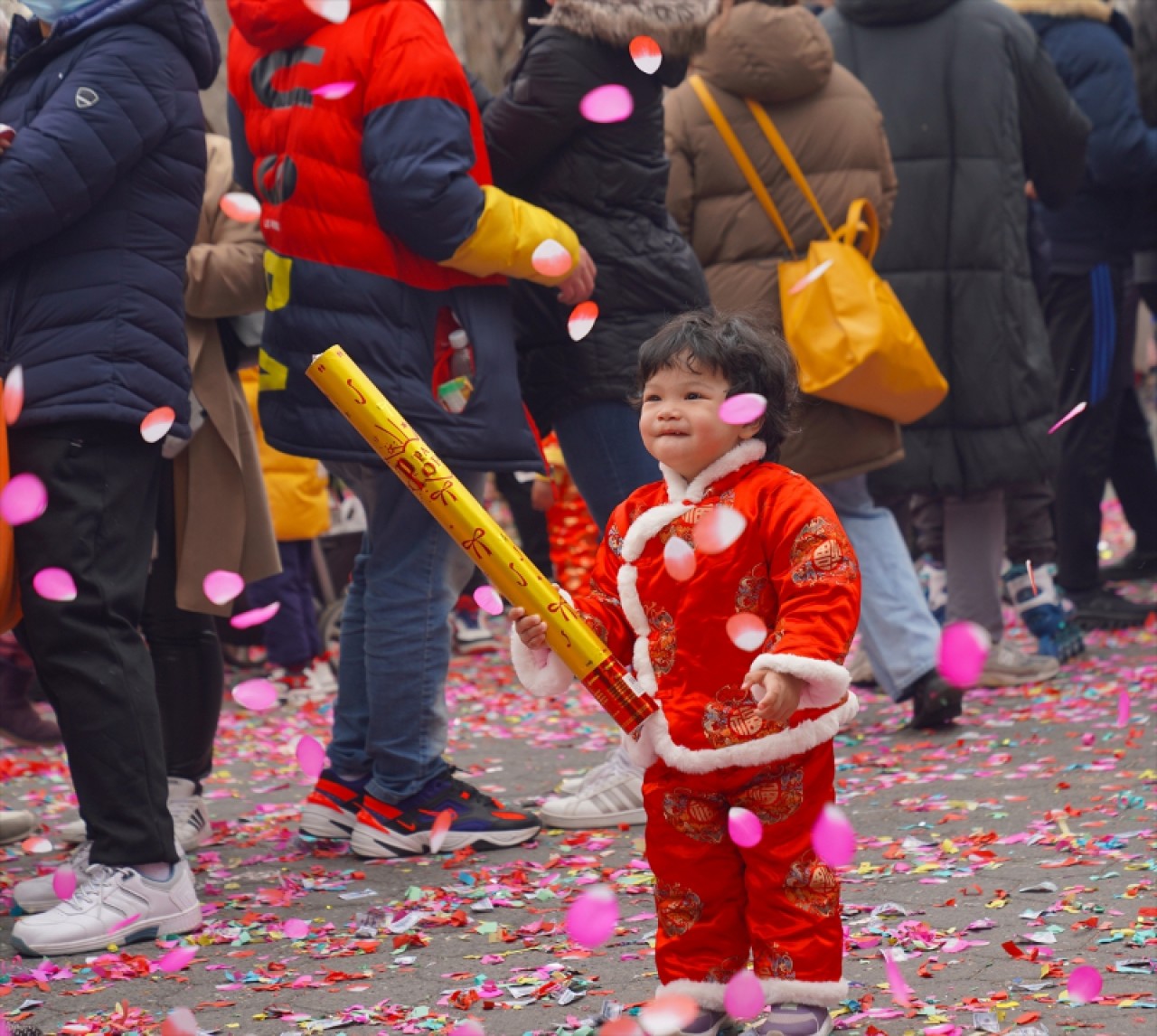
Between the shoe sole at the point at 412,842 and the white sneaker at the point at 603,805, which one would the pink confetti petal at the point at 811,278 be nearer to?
the white sneaker at the point at 603,805

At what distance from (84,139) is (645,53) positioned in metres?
1.37

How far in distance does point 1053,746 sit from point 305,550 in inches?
133

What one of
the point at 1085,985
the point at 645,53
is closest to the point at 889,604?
the point at 645,53

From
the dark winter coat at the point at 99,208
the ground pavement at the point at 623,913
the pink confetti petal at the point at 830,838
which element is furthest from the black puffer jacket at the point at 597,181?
the pink confetti petal at the point at 830,838

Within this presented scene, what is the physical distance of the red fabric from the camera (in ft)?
9.11

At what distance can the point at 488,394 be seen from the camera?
13.3ft

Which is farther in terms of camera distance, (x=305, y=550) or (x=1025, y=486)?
(x=305, y=550)

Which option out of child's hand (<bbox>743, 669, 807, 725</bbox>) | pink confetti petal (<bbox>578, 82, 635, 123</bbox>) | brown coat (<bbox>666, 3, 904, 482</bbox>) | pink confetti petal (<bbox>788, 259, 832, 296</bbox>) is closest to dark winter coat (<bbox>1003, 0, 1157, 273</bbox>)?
brown coat (<bbox>666, 3, 904, 482</bbox>)

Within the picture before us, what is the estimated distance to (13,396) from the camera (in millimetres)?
3502

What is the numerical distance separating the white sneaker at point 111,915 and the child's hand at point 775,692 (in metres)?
1.56

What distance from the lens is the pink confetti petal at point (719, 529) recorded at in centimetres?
284

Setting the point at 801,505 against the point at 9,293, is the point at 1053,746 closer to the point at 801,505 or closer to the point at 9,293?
the point at 801,505

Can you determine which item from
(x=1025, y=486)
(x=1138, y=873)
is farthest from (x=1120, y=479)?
(x=1138, y=873)

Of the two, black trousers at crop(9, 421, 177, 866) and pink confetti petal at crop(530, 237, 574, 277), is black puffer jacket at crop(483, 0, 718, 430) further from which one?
black trousers at crop(9, 421, 177, 866)
